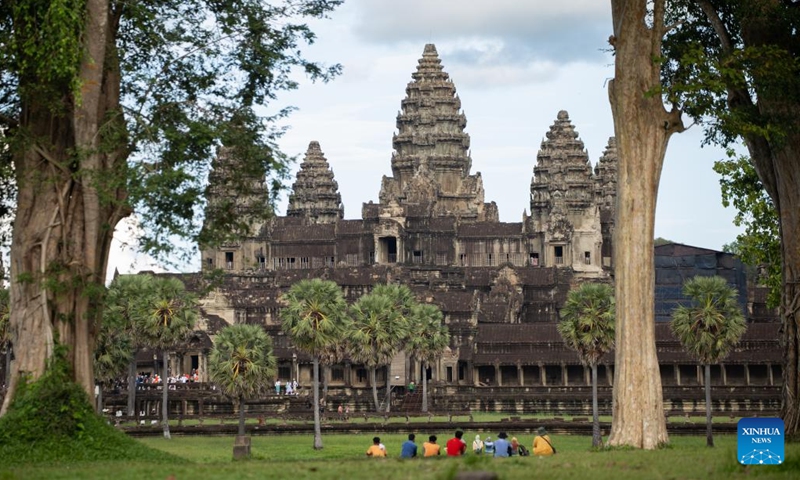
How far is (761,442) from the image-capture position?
22.4 metres

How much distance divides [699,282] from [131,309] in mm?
25328

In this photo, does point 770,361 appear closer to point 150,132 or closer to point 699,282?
point 699,282

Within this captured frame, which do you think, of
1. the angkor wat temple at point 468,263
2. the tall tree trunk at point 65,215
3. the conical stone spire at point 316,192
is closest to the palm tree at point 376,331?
the angkor wat temple at point 468,263

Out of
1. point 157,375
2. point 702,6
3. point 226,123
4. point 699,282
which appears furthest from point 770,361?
point 226,123

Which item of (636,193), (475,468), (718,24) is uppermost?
(718,24)

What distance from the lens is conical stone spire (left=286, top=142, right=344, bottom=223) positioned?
15175 cm

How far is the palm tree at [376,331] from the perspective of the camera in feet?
248

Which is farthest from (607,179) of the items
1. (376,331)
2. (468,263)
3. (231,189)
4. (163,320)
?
(231,189)

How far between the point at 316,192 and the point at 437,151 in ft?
44.5

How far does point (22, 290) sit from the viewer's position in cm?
2977

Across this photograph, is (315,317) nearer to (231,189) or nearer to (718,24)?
(718,24)

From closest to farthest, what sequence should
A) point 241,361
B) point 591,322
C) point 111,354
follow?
1. point 591,322
2. point 241,361
3. point 111,354

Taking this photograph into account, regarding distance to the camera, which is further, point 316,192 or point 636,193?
point 316,192

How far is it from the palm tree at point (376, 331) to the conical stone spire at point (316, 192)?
73440 mm
